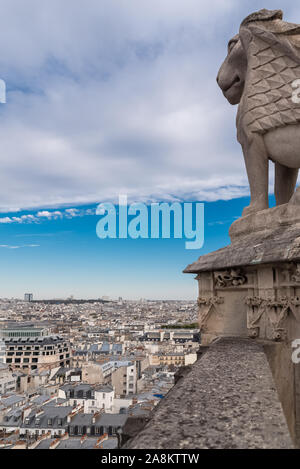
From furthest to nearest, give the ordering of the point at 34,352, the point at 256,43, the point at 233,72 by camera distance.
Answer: the point at 34,352, the point at 233,72, the point at 256,43

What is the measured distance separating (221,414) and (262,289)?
94.1 inches

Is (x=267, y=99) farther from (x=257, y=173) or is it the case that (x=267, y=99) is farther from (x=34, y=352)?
(x=34, y=352)

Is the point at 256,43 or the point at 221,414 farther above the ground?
the point at 256,43

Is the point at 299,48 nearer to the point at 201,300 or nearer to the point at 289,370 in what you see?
the point at 201,300

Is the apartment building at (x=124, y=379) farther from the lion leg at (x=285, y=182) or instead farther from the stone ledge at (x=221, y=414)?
the stone ledge at (x=221, y=414)

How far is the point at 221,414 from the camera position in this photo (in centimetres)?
206

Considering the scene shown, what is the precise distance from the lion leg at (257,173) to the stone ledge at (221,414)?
9.41 feet

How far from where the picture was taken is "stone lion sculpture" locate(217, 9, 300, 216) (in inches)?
197

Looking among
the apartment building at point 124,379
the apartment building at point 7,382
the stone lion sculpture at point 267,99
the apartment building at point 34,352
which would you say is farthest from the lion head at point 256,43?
the apartment building at point 34,352

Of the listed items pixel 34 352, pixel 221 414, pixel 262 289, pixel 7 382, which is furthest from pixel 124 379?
pixel 221 414

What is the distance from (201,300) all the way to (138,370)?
51285 mm

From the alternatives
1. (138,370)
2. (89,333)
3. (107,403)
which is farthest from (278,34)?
(89,333)

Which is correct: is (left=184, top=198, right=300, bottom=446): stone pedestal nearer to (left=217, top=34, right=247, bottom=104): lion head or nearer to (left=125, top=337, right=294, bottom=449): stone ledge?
(left=125, top=337, right=294, bottom=449): stone ledge

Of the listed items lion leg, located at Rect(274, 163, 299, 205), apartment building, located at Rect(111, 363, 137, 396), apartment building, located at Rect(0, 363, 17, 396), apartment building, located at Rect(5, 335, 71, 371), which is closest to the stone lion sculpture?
lion leg, located at Rect(274, 163, 299, 205)
